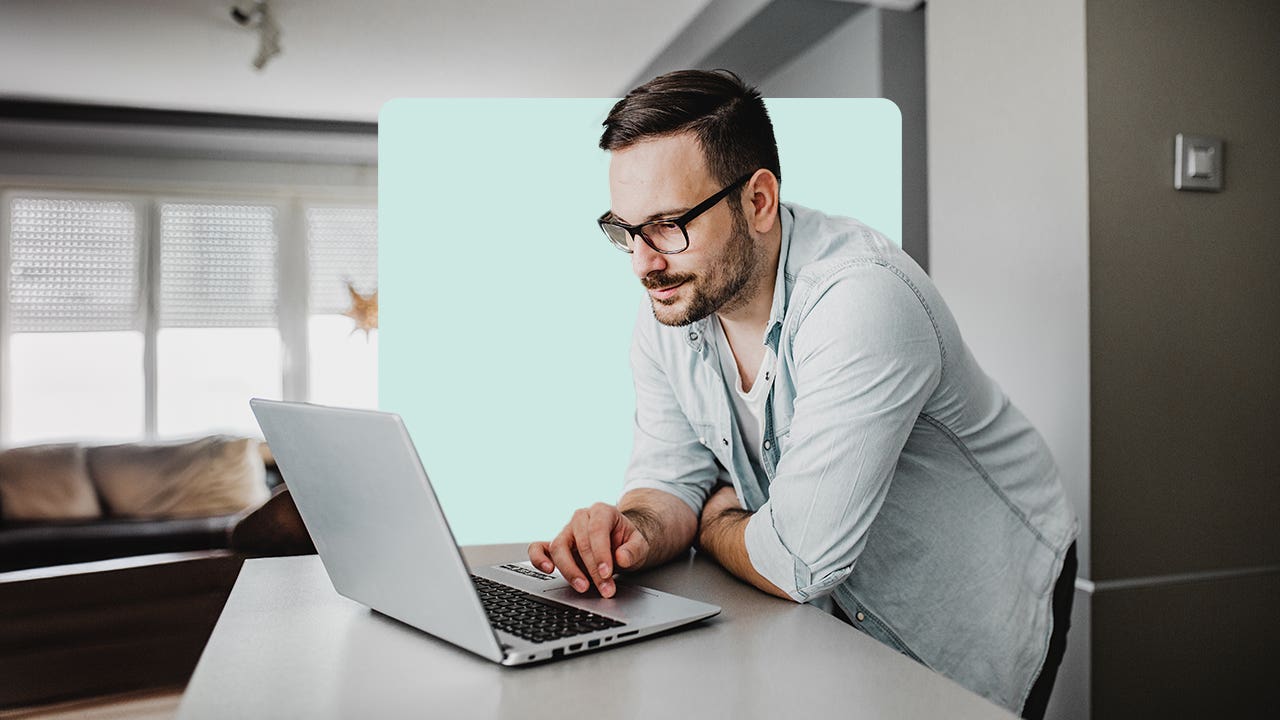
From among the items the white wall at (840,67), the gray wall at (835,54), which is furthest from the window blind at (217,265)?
the white wall at (840,67)

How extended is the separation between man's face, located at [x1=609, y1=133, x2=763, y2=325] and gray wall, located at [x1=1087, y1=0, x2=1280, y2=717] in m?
0.98

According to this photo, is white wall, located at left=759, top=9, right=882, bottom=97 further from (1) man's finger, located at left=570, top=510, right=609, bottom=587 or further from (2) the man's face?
(1) man's finger, located at left=570, top=510, right=609, bottom=587

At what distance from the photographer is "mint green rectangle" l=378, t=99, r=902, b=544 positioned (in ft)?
6.83

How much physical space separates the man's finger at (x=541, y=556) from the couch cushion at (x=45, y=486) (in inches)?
183

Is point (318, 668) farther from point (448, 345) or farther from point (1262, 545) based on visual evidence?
point (1262, 545)

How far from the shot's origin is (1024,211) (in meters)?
2.05

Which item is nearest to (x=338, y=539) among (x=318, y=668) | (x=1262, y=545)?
(x=318, y=668)

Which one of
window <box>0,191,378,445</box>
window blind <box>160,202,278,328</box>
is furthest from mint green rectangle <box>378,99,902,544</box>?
window blind <box>160,202,278,328</box>

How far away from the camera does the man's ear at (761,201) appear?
1.28 metres

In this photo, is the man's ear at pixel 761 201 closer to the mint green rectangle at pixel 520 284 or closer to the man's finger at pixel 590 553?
the man's finger at pixel 590 553

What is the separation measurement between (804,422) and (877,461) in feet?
0.29

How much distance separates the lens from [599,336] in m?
2.15

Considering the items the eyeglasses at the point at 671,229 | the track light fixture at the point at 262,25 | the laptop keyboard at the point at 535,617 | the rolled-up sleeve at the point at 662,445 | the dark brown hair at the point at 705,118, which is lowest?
the laptop keyboard at the point at 535,617

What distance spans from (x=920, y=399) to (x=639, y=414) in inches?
19.2
